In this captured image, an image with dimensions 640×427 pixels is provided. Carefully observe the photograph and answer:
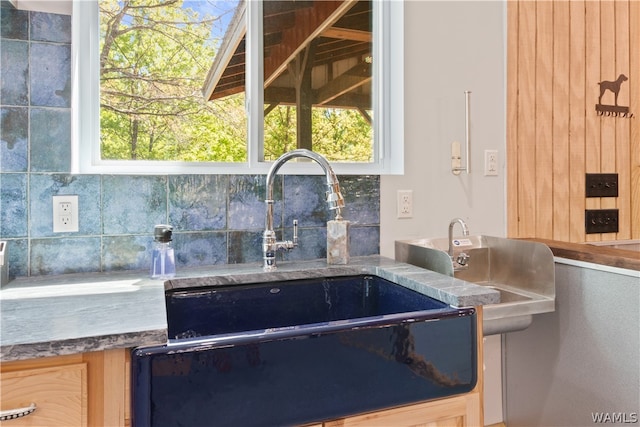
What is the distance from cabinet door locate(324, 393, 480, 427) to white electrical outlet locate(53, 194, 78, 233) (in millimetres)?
996

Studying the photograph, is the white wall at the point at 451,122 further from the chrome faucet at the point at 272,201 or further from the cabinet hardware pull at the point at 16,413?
the cabinet hardware pull at the point at 16,413

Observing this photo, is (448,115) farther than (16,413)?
Yes

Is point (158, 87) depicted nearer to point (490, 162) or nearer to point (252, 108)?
point (252, 108)

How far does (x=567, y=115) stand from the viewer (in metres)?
2.04

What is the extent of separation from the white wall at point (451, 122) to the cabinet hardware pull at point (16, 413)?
1.24m

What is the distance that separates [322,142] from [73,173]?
34.8 inches

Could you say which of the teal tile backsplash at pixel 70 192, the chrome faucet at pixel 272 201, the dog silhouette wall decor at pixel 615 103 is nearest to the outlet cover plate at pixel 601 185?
the dog silhouette wall decor at pixel 615 103

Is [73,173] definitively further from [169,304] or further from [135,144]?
[169,304]

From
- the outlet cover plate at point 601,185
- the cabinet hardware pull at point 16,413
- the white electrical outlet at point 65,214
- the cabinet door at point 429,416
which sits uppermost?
the outlet cover plate at point 601,185

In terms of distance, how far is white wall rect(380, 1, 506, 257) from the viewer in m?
1.78

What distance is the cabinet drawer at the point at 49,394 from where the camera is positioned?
0.78 m

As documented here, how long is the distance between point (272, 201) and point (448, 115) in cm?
85

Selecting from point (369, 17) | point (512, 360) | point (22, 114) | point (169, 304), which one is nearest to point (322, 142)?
point (369, 17)

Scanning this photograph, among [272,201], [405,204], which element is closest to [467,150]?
[405,204]
